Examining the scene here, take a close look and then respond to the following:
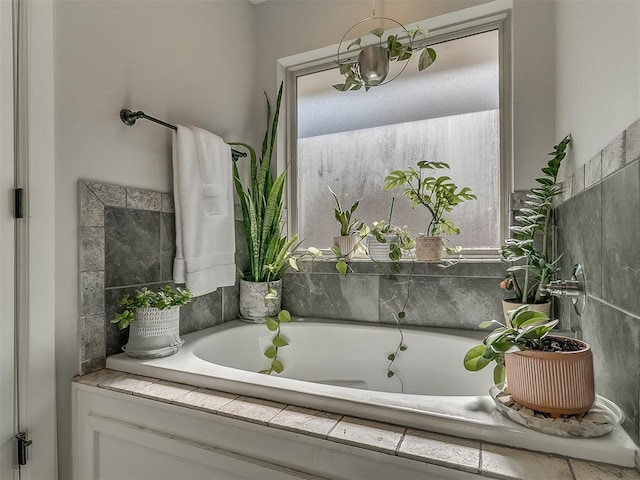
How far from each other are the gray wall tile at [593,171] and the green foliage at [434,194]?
593mm

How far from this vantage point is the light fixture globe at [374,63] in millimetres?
1558

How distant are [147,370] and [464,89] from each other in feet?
6.06

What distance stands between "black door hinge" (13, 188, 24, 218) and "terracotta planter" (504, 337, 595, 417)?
4.64ft

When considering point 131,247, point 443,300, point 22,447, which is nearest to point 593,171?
point 443,300

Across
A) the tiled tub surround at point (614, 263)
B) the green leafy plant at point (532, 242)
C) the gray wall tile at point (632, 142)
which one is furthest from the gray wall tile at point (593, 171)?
the green leafy plant at point (532, 242)

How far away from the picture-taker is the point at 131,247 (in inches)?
54.7

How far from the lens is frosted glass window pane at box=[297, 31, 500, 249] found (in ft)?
5.76

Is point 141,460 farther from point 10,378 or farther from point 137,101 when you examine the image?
point 137,101

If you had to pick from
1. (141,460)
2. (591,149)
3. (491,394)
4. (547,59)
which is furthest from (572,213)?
(141,460)

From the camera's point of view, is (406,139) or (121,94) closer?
(121,94)

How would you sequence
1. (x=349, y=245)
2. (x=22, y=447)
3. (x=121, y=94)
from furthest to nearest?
(x=349, y=245)
(x=121, y=94)
(x=22, y=447)

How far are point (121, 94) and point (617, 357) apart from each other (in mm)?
1706

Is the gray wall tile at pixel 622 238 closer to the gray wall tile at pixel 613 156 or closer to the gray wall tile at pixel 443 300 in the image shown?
the gray wall tile at pixel 613 156

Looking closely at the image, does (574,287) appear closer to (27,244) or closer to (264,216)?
(264,216)
